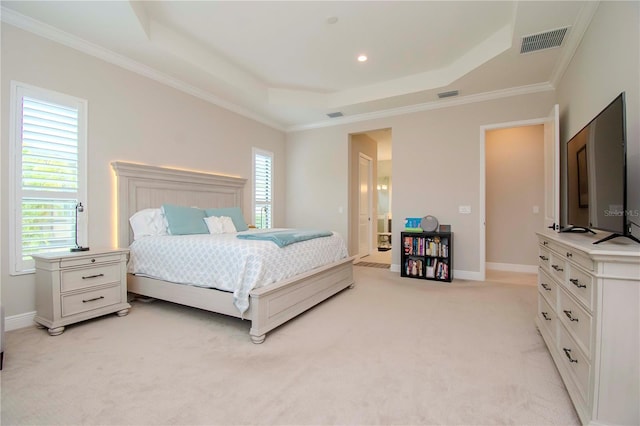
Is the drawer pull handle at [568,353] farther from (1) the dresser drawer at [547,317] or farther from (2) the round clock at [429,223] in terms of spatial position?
(2) the round clock at [429,223]


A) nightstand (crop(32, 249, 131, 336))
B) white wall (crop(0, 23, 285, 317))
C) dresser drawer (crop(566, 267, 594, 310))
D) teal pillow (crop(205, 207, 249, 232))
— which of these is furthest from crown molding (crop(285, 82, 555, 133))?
nightstand (crop(32, 249, 131, 336))

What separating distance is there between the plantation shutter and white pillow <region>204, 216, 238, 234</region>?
4.51 feet

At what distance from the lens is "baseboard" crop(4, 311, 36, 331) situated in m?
2.68

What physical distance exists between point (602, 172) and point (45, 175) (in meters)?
4.56

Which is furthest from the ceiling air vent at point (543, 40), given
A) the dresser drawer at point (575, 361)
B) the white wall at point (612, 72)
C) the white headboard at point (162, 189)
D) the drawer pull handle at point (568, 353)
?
the white headboard at point (162, 189)

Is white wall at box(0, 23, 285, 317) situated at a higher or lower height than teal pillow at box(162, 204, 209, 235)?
higher

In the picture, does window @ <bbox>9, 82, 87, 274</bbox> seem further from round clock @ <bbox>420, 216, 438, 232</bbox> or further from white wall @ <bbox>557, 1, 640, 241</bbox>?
white wall @ <bbox>557, 1, 640, 241</bbox>

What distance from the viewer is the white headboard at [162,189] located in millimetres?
3523

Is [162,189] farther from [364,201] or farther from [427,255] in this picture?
[364,201]

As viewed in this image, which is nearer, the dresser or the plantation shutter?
the dresser

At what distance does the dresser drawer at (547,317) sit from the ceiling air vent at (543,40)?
2.59 m

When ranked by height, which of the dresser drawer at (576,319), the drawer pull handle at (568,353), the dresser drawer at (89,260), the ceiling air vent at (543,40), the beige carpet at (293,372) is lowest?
the beige carpet at (293,372)

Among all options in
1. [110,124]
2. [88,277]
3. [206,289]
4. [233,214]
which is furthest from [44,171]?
[233,214]

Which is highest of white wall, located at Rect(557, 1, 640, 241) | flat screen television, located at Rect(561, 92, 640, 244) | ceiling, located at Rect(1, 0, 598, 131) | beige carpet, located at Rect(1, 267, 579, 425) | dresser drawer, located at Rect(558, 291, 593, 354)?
ceiling, located at Rect(1, 0, 598, 131)
